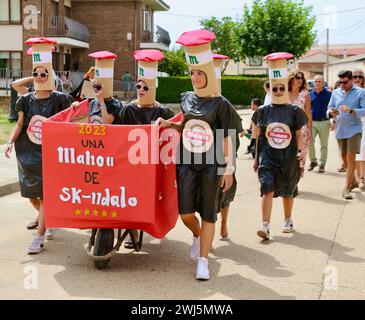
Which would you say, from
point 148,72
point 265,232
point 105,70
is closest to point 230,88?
point 265,232

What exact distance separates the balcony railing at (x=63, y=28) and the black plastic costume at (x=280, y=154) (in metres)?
28.1

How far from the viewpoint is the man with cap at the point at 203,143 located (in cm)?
537

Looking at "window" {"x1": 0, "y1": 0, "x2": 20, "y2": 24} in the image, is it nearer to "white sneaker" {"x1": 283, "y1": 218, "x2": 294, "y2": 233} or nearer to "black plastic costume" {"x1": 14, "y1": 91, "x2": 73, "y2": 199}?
"black plastic costume" {"x1": 14, "y1": 91, "x2": 73, "y2": 199}

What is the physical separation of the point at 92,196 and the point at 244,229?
2441 millimetres

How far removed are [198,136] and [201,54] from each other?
735mm

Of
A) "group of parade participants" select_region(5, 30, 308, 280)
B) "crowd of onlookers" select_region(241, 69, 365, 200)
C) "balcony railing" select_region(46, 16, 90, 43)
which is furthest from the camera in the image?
"balcony railing" select_region(46, 16, 90, 43)

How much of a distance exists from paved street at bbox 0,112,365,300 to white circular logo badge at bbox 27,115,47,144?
116 cm

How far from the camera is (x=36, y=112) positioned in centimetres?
652

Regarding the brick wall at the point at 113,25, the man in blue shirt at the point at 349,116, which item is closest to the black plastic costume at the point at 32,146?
the man in blue shirt at the point at 349,116

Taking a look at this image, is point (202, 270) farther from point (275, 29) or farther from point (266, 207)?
point (275, 29)

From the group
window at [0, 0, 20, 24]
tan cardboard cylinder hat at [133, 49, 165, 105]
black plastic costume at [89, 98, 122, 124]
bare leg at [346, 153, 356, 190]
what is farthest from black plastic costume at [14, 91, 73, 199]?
window at [0, 0, 20, 24]

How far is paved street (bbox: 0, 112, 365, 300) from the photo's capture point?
5.00 m

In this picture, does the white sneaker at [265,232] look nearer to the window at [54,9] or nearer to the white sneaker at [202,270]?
the white sneaker at [202,270]
